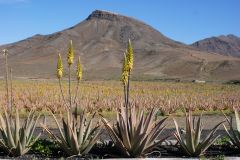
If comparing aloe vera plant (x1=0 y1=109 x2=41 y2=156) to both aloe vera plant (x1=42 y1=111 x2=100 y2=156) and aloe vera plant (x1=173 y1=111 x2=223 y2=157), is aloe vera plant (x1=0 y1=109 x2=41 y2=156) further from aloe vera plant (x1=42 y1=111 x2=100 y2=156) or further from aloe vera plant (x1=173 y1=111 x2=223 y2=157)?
aloe vera plant (x1=173 y1=111 x2=223 y2=157)

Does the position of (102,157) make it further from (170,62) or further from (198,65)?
(170,62)

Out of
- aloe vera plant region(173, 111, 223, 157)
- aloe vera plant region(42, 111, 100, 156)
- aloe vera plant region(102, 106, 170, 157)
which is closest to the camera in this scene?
aloe vera plant region(102, 106, 170, 157)

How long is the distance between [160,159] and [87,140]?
149 cm

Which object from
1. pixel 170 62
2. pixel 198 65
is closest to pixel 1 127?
pixel 198 65

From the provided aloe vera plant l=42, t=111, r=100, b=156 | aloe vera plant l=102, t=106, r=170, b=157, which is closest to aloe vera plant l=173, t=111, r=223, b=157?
aloe vera plant l=102, t=106, r=170, b=157

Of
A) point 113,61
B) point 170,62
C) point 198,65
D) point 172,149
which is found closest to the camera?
point 172,149

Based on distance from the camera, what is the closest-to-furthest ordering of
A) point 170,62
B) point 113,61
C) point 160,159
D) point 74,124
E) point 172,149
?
point 160,159 → point 74,124 → point 172,149 → point 170,62 → point 113,61

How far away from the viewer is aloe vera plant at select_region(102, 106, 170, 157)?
9453 mm

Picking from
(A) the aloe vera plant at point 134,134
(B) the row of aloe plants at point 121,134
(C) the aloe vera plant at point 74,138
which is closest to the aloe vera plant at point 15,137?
(B) the row of aloe plants at point 121,134

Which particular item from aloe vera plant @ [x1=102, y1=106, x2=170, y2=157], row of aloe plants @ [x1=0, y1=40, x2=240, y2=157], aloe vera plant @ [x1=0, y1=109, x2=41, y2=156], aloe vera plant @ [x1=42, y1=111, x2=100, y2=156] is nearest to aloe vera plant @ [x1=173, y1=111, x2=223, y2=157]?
row of aloe plants @ [x1=0, y1=40, x2=240, y2=157]

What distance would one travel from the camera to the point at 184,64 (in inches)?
5930

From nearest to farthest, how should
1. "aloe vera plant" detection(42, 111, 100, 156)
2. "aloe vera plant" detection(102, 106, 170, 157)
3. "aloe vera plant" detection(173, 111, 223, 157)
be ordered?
"aloe vera plant" detection(102, 106, 170, 157), "aloe vera plant" detection(42, 111, 100, 156), "aloe vera plant" detection(173, 111, 223, 157)

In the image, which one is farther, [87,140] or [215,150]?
[215,150]

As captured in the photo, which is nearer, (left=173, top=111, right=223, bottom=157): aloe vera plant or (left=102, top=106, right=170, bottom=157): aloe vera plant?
(left=102, top=106, right=170, bottom=157): aloe vera plant
